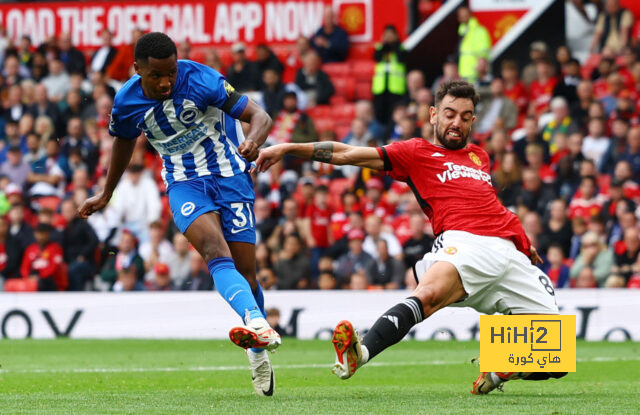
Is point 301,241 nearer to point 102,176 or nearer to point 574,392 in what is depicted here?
point 102,176

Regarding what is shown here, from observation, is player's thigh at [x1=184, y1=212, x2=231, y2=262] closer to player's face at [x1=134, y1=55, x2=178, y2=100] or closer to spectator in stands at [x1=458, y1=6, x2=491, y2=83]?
→ player's face at [x1=134, y1=55, x2=178, y2=100]

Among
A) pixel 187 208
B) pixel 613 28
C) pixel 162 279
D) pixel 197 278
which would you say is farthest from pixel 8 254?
pixel 187 208

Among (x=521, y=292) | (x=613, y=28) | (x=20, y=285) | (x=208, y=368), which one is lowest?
(x=20, y=285)

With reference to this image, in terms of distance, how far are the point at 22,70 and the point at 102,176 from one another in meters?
4.37

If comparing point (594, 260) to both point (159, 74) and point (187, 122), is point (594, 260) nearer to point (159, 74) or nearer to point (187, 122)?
point (187, 122)

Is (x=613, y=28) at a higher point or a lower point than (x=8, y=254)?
Answer: higher

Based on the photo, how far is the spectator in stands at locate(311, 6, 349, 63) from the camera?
840 inches

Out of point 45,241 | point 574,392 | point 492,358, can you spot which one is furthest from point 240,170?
point 45,241

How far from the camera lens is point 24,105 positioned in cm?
2134

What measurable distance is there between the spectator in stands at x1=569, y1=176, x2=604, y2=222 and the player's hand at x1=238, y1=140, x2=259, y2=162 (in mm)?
9534

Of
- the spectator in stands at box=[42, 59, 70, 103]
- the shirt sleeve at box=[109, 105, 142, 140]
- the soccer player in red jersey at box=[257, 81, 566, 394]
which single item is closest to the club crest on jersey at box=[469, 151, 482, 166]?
the soccer player in red jersey at box=[257, 81, 566, 394]

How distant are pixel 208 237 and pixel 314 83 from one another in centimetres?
1317

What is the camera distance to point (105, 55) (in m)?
22.1

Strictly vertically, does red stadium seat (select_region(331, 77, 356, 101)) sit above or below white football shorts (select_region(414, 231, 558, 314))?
above
